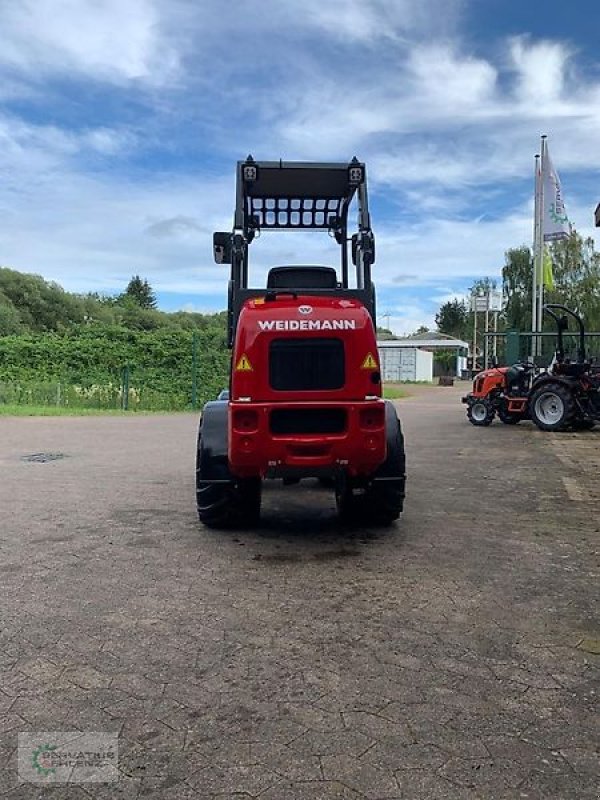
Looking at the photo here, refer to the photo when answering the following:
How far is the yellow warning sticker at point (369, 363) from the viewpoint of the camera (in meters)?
5.66

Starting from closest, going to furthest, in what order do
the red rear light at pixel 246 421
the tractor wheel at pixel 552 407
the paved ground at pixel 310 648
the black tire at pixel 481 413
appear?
1. the paved ground at pixel 310 648
2. the red rear light at pixel 246 421
3. the tractor wheel at pixel 552 407
4. the black tire at pixel 481 413

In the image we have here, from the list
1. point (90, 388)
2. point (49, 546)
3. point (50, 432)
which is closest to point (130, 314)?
point (90, 388)

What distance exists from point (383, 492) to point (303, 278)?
7.05 ft

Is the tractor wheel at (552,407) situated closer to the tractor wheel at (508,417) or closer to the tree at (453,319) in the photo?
the tractor wheel at (508,417)

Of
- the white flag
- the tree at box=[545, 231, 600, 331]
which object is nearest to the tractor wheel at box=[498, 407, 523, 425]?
the white flag

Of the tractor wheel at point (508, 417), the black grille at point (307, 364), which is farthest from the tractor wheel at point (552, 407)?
the black grille at point (307, 364)

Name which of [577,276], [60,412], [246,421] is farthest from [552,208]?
[577,276]

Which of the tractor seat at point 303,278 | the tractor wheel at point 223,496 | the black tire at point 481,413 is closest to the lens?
the tractor wheel at point 223,496

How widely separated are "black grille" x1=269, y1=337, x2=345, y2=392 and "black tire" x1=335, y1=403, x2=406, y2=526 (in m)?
0.93

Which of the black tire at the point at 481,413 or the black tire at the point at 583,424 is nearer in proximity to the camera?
the black tire at the point at 583,424

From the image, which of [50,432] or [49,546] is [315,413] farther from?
[50,432]

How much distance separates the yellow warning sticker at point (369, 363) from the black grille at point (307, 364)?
0.52 feet

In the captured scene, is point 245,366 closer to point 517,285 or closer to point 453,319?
point 517,285

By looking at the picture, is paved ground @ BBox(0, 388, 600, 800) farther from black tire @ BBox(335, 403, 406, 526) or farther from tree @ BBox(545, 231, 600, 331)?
tree @ BBox(545, 231, 600, 331)
